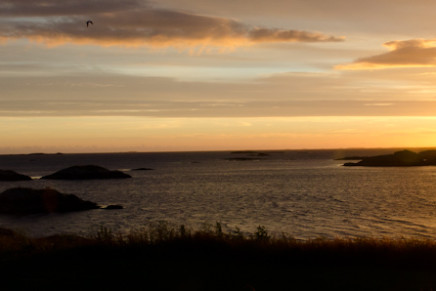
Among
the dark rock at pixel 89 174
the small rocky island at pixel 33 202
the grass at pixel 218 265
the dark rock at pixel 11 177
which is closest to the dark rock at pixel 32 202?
the small rocky island at pixel 33 202

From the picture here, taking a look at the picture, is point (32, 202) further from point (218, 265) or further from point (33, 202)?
point (218, 265)

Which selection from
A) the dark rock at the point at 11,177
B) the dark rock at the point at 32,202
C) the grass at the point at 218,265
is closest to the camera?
the grass at the point at 218,265

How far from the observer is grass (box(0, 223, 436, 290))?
15195 millimetres

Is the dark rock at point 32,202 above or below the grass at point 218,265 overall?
below

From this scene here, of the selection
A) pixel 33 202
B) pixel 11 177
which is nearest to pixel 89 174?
pixel 11 177

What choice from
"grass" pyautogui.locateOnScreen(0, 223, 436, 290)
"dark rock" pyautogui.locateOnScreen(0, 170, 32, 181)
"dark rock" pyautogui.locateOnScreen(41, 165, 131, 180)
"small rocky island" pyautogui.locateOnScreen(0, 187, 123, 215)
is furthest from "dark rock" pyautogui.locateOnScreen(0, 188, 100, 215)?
"dark rock" pyautogui.locateOnScreen(0, 170, 32, 181)

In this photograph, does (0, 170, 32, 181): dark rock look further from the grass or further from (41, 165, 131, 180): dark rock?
the grass

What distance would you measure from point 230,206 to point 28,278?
164 ft

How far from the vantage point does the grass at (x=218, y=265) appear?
15.2 metres

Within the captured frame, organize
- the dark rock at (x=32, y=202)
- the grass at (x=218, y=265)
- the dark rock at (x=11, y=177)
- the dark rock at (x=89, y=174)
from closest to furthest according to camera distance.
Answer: the grass at (x=218, y=265), the dark rock at (x=32, y=202), the dark rock at (x=11, y=177), the dark rock at (x=89, y=174)

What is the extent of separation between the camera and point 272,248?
1877 cm

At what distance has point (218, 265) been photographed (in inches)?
681

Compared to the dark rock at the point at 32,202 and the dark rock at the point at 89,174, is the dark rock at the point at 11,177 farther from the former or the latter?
the dark rock at the point at 32,202

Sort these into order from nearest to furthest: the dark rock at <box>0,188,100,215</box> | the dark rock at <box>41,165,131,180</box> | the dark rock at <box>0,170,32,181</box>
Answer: the dark rock at <box>0,188,100,215</box> < the dark rock at <box>0,170,32,181</box> < the dark rock at <box>41,165,131,180</box>
